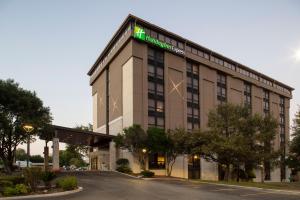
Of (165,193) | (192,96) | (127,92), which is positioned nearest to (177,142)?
(127,92)

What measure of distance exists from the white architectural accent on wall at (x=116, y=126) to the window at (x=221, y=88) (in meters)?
25.7

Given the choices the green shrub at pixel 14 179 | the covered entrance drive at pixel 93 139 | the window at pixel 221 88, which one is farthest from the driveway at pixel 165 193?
the window at pixel 221 88

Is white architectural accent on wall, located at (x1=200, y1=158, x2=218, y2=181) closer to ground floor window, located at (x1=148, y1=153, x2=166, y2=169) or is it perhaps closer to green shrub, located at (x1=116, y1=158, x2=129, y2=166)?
ground floor window, located at (x1=148, y1=153, x2=166, y2=169)

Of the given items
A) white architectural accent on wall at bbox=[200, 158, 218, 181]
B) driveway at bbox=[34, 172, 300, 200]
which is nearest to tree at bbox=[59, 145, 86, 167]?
white architectural accent on wall at bbox=[200, 158, 218, 181]

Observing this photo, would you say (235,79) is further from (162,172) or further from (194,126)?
(162,172)

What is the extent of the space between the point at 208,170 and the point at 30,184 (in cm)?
5232

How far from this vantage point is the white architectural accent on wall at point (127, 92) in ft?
196

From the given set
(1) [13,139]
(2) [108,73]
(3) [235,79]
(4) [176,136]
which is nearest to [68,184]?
(1) [13,139]

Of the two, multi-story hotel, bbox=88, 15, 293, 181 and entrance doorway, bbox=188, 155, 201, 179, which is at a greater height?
multi-story hotel, bbox=88, 15, 293, 181

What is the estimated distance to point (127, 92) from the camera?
203ft

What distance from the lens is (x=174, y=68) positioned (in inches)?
2630

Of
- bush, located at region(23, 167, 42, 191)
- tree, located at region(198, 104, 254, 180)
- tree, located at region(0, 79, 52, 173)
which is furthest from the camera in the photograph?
tree, located at region(198, 104, 254, 180)

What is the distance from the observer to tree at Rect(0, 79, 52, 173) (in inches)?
1607

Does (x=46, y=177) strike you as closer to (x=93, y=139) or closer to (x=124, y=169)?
(x=124, y=169)
